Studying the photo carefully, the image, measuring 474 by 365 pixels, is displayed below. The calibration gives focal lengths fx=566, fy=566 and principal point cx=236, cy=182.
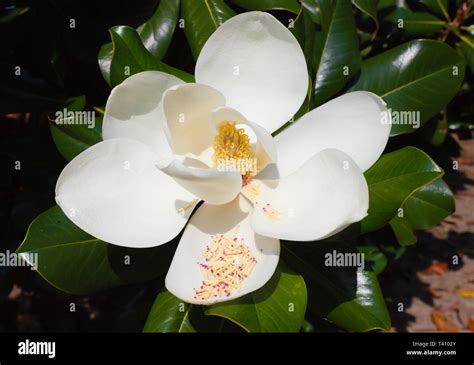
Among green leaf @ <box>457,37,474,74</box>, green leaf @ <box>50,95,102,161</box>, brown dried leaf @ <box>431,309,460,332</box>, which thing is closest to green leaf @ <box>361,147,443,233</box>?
green leaf @ <box>50,95,102,161</box>

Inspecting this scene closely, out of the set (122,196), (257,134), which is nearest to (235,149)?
(257,134)

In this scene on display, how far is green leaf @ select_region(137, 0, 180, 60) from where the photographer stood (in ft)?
6.96

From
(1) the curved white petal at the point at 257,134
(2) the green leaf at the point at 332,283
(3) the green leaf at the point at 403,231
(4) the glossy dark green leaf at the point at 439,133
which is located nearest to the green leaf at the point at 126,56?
(1) the curved white petal at the point at 257,134

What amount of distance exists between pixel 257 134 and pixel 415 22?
1353mm

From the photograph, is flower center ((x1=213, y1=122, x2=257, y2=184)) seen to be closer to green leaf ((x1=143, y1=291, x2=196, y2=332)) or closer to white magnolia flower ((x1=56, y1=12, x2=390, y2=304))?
white magnolia flower ((x1=56, y1=12, x2=390, y2=304))

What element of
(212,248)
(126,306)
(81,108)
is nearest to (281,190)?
(212,248)

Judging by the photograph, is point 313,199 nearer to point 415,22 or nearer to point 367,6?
point 367,6

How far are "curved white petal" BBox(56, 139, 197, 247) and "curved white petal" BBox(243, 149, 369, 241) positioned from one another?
9.5 inches

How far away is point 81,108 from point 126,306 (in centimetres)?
131

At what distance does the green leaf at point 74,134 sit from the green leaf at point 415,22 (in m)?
1.50

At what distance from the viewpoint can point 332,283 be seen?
1.92 metres

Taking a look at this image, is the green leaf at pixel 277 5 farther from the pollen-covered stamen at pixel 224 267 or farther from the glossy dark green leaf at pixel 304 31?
the pollen-covered stamen at pixel 224 267

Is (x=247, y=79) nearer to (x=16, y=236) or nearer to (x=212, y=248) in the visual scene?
(x=212, y=248)

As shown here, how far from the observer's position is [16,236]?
8.45 feet
